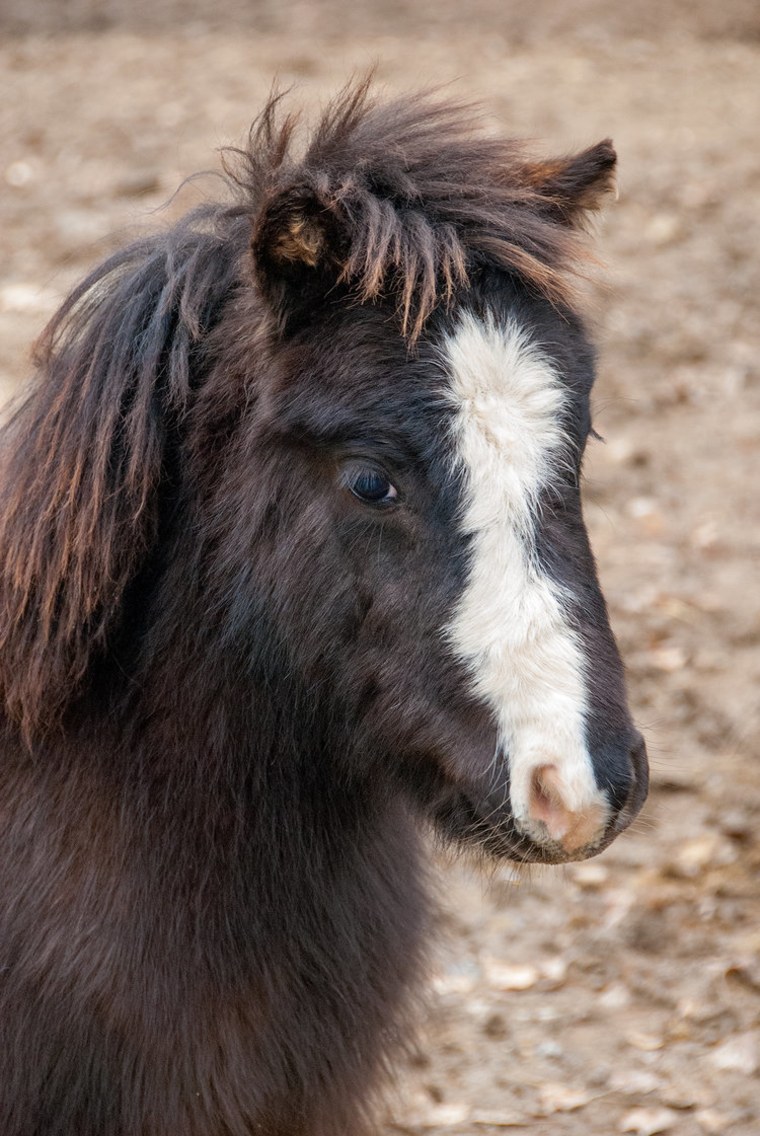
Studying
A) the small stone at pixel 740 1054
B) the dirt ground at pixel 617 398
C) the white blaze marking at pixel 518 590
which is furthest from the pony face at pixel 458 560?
the small stone at pixel 740 1054

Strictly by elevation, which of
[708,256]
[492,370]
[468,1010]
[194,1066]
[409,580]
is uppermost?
[492,370]

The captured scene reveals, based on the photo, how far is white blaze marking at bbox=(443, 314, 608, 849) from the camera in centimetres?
209

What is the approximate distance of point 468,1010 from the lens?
12.4 feet

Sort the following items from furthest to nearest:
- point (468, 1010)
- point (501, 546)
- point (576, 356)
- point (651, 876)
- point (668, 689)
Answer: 1. point (668, 689)
2. point (651, 876)
3. point (468, 1010)
4. point (576, 356)
5. point (501, 546)

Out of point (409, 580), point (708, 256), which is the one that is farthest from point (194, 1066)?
point (708, 256)

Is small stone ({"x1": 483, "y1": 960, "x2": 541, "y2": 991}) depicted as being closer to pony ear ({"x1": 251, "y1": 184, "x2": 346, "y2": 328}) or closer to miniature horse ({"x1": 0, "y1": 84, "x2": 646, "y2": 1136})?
miniature horse ({"x1": 0, "y1": 84, "x2": 646, "y2": 1136})

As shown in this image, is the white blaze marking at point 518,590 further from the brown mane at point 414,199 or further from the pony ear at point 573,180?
the pony ear at point 573,180

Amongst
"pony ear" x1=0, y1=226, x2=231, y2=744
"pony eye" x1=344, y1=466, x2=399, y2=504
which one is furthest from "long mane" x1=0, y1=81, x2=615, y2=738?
"pony eye" x1=344, y1=466, x2=399, y2=504

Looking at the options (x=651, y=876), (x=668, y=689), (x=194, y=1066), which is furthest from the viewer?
(x=668, y=689)

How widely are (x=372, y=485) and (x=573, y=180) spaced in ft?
2.56

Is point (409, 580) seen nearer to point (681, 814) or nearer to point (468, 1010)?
point (468, 1010)

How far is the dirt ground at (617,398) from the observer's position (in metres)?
3.58

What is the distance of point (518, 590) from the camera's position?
216 centimetres

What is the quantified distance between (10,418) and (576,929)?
229 cm
